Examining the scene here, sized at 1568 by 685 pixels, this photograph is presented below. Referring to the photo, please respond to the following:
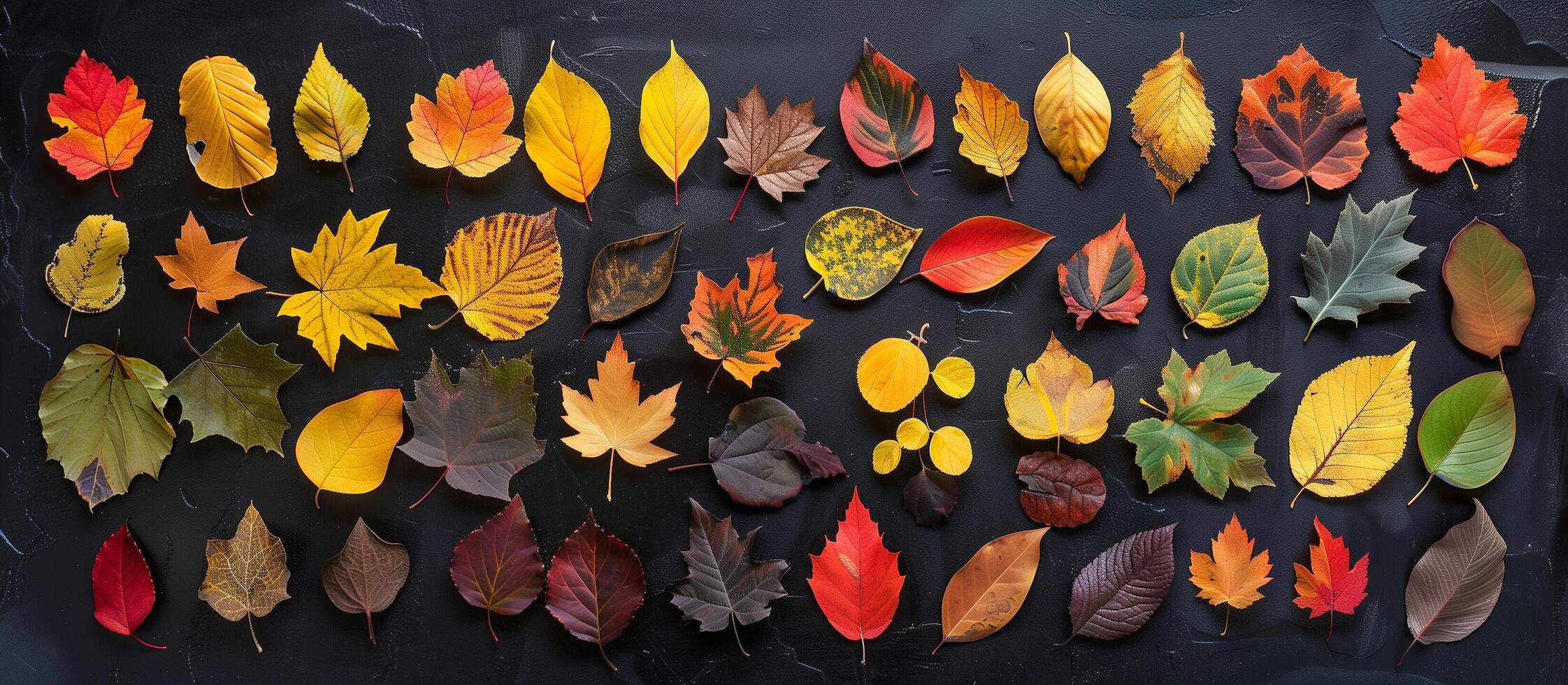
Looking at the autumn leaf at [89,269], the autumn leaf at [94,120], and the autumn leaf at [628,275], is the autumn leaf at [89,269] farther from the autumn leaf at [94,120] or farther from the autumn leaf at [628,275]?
the autumn leaf at [628,275]

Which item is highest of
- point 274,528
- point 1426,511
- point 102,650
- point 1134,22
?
point 1134,22

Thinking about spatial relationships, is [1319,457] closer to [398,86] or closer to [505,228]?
[505,228]

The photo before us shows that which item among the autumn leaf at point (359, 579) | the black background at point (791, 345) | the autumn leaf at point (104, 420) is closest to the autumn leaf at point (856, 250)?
the black background at point (791, 345)

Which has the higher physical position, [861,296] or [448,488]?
[861,296]

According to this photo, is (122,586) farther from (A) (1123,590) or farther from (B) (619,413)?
(A) (1123,590)

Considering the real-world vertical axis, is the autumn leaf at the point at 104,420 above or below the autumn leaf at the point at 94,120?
below

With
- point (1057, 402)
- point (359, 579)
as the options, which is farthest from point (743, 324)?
point (359, 579)

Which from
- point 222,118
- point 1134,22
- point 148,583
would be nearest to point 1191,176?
point 1134,22
